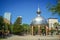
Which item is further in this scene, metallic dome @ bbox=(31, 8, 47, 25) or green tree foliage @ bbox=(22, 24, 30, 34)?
metallic dome @ bbox=(31, 8, 47, 25)

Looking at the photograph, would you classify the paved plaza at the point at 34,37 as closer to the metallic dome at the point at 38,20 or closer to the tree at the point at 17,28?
the tree at the point at 17,28

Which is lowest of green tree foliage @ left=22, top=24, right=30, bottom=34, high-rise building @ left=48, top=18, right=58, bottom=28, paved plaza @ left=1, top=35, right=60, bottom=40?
paved plaza @ left=1, top=35, right=60, bottom=40

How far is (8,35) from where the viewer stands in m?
4.31

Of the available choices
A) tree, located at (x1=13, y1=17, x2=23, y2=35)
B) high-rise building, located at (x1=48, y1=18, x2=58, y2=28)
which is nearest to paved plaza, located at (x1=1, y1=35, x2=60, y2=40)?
tree, located at (x1=13, y1=17, x2=23, y2=35)

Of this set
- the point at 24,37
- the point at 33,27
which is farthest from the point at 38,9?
the point at 24,37

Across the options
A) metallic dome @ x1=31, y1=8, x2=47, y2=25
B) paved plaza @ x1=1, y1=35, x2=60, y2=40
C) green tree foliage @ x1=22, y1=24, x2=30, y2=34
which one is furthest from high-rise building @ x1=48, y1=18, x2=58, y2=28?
green tree foliage @ x1=22, y1=24, x2=30, y2=34

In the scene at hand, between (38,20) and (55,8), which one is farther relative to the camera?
(38,20)

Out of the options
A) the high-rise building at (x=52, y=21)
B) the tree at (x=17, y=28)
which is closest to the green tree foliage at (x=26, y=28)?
the tree at (x=17, y=28)

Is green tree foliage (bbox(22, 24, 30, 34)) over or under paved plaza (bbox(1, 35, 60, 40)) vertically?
over

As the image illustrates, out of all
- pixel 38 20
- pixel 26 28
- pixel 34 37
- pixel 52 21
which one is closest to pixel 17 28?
pixel 26 28

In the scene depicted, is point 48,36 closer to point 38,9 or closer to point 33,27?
point 33,27

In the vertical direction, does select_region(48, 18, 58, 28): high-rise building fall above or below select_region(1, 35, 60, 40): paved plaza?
above

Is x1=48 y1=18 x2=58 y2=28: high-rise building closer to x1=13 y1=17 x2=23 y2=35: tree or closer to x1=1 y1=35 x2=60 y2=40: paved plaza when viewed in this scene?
x1=1 y1=35 x2=60 y2=40: paved plaza

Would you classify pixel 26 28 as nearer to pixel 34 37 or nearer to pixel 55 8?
pixel 34 37
